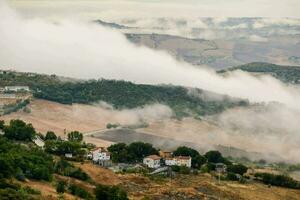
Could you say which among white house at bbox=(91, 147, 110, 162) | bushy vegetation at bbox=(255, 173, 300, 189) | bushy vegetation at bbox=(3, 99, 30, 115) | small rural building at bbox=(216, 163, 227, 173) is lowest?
bushy vegetation at bbox=(255, 173, 300, 189)

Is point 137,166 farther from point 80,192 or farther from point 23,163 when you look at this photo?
point 80,192

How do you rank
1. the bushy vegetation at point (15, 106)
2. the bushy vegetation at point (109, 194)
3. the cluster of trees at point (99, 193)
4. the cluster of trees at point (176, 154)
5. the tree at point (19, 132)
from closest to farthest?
the bushy vegetation at point (109, 194), the cluster of trees at point (99, 193), the tree at point (19, 132), the cluster of trees at point (176, 154), the bushy vegetation at point (15, 106)

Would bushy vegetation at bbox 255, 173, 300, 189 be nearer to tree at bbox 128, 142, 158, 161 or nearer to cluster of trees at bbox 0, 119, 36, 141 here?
tree at bbox 128, 142, 158, 161

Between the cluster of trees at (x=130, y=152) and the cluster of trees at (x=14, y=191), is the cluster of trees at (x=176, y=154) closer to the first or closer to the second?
the cluster of trees at (x=130, y=152)

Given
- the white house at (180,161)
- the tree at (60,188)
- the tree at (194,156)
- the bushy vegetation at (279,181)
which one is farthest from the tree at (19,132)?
the bushy vegetation at (279,181)

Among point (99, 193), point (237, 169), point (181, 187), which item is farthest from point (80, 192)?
point (237, 169)

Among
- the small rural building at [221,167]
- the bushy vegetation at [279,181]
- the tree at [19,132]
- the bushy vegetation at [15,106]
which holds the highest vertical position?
the bushy vegetation at [15,106]

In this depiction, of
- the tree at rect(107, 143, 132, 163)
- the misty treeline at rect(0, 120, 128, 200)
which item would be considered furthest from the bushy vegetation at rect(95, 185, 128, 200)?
the tree at rect(107, 143, 132, 163)

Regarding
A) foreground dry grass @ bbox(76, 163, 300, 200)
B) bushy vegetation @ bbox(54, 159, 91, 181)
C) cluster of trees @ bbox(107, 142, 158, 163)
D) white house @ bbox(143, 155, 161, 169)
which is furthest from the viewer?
cluster of trees @ bbox(107, 142, 158, 163)
